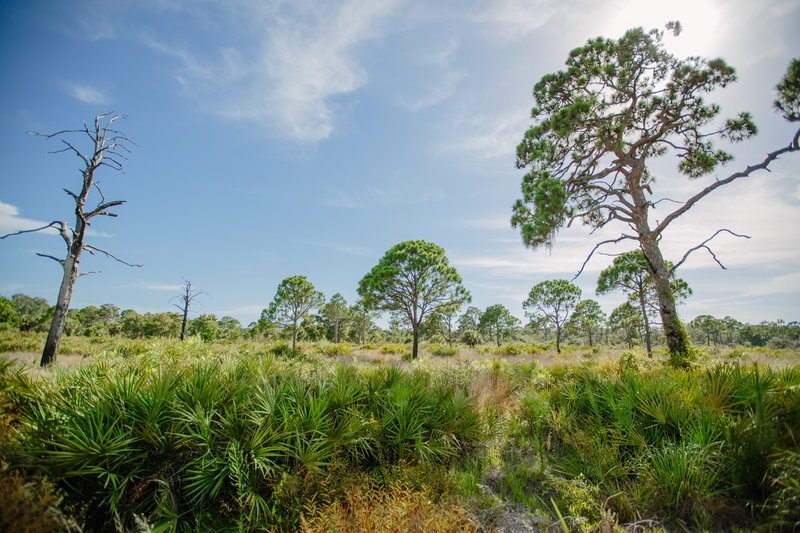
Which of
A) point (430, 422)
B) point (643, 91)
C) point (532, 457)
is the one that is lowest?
point (532, 457)

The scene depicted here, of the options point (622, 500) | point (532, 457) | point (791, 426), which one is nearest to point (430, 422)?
point (532, 457)

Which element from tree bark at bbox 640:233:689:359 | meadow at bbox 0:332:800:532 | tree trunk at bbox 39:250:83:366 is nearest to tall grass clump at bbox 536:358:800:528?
meadow at bbox 0:332:800:532

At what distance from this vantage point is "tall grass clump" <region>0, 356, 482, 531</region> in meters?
2.89

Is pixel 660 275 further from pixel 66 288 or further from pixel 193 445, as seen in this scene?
pixel 66 288

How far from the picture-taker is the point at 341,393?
4.82 meters

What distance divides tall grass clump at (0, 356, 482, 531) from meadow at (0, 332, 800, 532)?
2cm

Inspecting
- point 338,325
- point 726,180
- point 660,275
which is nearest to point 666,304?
point 660,275

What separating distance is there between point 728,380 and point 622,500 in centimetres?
293

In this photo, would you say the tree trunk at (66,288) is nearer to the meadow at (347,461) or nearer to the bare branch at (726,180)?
the meadow at (347,461)

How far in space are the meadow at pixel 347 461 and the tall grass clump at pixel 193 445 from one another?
22mm

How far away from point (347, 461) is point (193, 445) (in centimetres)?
199

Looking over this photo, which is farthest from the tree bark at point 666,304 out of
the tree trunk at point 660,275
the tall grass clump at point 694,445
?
the tall grass clump at point 694,445

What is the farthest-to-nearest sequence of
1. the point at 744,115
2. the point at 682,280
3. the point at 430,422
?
the point at 682,280 → the point at 744,115 → the point at 430,422

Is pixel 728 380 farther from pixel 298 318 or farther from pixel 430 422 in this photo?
pixel 298 318
